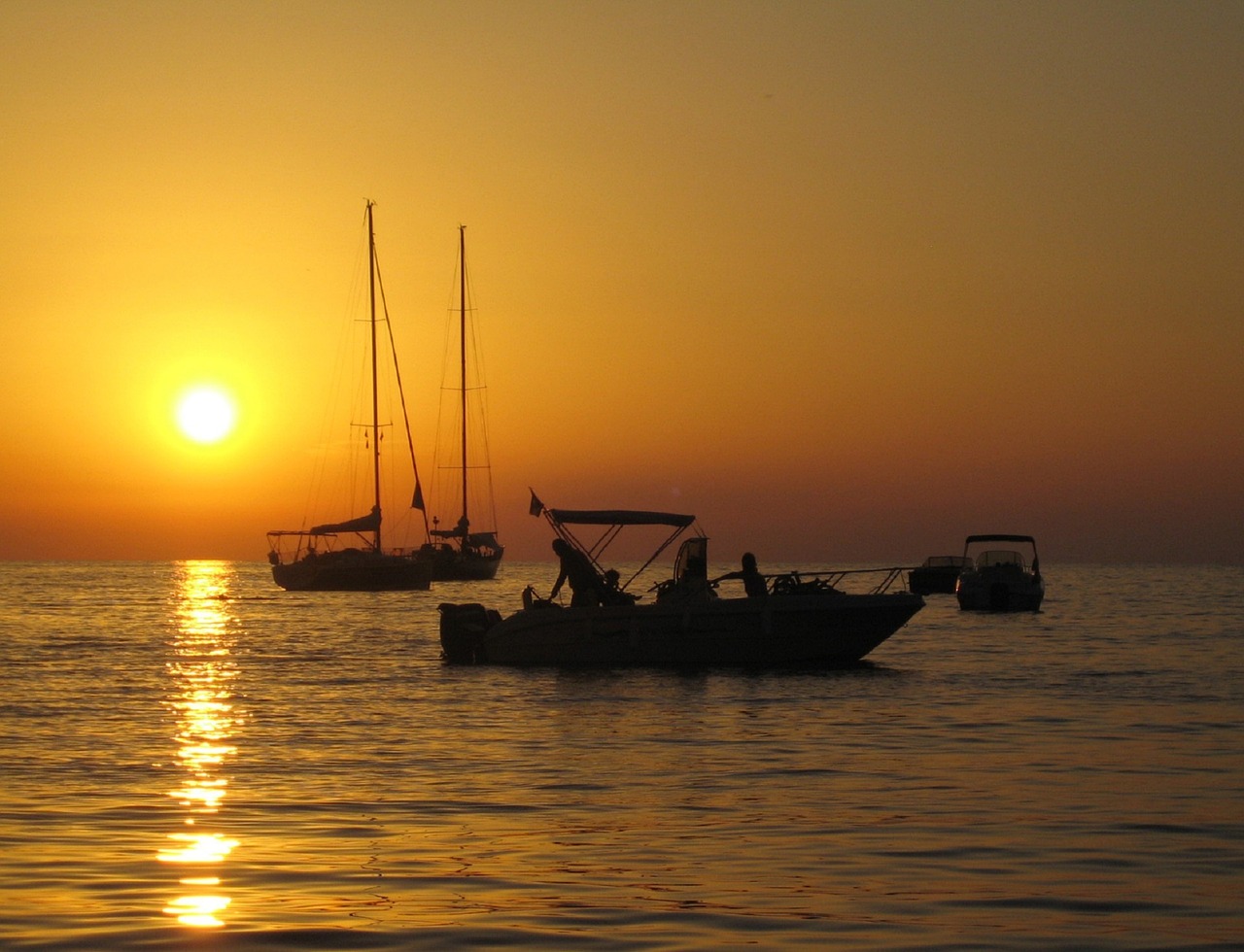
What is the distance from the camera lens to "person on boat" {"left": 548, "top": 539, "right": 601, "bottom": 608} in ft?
113

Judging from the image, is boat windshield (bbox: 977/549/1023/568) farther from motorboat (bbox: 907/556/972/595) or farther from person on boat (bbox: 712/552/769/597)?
person on boat (bbox: 712/552/769/597)

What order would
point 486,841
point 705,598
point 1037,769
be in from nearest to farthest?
point 486,841
point 1037,769
point 705,598

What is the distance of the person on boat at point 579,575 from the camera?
113 ft

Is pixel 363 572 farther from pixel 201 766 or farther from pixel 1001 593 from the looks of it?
pixel 201 766

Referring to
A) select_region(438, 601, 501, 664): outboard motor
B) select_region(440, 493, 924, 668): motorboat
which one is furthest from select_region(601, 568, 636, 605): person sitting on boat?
select_region(438, 601, 501, 664): outboard motor

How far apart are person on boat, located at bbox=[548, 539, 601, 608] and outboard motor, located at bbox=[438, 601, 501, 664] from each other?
9.30ft

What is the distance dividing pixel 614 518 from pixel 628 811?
20.3 metres

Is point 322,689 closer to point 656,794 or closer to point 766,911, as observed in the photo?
point 656,794

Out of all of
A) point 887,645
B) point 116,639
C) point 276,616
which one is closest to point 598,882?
point 887,645

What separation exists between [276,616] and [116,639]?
19889 millimetres

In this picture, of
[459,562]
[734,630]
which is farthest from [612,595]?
[459,562]

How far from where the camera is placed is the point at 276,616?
76.2 metres

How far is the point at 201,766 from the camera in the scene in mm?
19891

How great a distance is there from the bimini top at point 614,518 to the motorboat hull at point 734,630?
2332 mm
